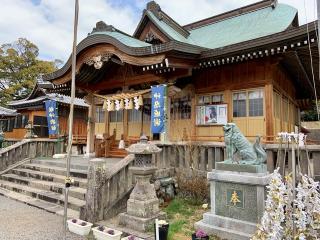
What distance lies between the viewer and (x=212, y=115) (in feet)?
37.0

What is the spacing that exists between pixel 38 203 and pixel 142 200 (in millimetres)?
4085

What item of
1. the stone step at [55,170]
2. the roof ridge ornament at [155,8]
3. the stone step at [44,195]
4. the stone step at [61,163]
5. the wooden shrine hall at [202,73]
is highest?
the roof ridge ornament at [155,8]

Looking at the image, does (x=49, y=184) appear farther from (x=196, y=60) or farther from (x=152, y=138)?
(x=196, y=60)

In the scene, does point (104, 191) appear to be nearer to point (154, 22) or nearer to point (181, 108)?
point (181, 108)

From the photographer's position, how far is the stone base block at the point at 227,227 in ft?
17.1

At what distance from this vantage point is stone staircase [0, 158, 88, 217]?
803 centimetres

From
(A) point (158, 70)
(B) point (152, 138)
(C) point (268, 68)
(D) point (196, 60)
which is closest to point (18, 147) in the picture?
(B) point (152, 138)

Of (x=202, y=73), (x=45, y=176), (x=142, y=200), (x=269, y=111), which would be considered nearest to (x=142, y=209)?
(x=142, y=200)

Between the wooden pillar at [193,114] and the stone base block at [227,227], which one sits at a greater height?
the wooden pillar at [193,114]

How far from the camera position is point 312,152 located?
6.43 metres

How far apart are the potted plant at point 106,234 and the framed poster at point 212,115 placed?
6926 mm

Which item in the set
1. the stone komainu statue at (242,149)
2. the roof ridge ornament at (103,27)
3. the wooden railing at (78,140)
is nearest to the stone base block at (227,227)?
the stone komainu statue at (242,149)

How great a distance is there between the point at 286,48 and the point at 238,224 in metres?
5.90

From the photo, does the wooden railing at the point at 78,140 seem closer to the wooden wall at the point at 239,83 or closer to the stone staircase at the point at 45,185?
the stone staircase at the point at 45,185
